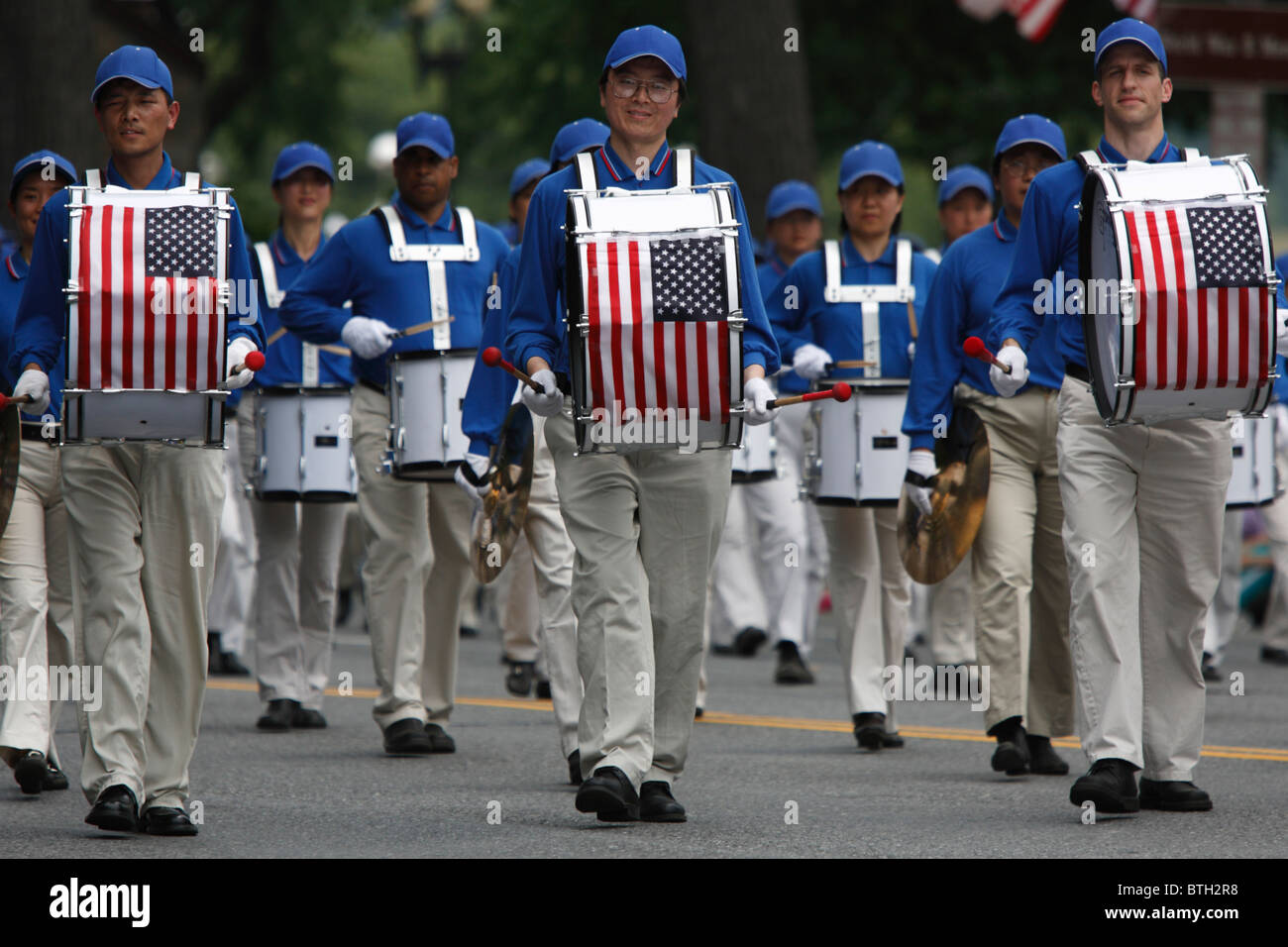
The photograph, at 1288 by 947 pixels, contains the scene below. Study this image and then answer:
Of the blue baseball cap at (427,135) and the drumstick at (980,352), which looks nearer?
the drumstick at (980,352)

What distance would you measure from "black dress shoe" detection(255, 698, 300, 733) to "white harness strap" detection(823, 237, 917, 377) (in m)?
2.88

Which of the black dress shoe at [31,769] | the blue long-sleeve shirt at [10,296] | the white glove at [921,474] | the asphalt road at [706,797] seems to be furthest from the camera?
the white glove at [921,474]

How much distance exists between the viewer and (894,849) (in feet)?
21.6

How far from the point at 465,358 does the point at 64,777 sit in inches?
86.1

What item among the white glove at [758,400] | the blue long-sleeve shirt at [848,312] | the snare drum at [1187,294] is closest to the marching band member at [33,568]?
the white glove at [758,400]

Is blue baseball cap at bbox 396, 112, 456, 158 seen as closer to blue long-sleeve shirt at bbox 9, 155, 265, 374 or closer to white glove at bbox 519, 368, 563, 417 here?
blue long-sleeve shirt at bbox 9, 155, 265, 374

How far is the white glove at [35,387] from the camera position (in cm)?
688

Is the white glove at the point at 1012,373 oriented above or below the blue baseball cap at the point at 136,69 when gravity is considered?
below

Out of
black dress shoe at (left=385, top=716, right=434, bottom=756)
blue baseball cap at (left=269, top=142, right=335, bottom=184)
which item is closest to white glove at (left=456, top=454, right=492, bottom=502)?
black dress shoe at (left=385, top=716, right=434, bottom=756)

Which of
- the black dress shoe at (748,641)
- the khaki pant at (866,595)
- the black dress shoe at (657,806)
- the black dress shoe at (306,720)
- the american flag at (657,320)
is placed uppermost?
the american flag at (657,320)

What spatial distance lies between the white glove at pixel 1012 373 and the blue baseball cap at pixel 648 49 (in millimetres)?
1326

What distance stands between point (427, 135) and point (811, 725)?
312 cm

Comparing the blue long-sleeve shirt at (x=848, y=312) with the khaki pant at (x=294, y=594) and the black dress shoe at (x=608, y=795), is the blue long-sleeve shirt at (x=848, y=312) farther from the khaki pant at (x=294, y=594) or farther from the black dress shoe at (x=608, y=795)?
the black dress shoe at (x=608, y=795)

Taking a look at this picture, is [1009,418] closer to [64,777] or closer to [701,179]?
[701,179]
